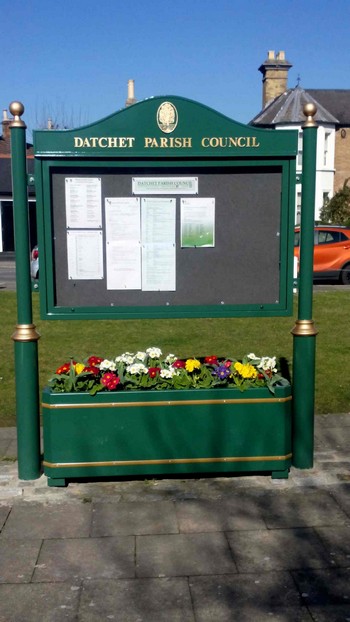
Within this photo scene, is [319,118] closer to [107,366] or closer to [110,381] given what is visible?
[107,366]

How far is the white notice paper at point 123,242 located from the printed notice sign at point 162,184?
0.32 ft

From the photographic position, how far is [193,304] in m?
4.98

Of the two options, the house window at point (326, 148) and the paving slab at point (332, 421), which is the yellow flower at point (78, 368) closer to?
the paving slab at point (332, 421)

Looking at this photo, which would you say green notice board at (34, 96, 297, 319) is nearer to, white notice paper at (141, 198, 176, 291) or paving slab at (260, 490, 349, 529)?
white notice paper at (141, 198, 176, 291)

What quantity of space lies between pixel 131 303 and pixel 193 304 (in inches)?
18.4

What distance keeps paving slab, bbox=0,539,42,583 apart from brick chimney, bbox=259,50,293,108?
39022 millimetres

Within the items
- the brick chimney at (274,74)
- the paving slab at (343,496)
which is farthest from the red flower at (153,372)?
the brick chimney at (274,74)

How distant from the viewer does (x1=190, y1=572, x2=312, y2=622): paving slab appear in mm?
3309

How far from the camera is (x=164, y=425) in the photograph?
4.79m

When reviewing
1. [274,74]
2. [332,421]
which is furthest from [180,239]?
[274,74]

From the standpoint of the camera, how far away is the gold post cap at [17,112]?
4.56 metres

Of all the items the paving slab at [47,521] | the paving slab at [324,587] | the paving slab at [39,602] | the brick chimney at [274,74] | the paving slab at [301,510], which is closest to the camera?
the paving slab at [39,602]

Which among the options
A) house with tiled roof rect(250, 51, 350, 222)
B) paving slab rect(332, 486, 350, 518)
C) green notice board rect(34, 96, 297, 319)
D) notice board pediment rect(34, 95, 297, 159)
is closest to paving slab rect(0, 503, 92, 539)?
green notice board rect(34, 96, 297, 319)

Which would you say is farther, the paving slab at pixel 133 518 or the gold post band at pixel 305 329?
the gold post band at pixel 305 329
